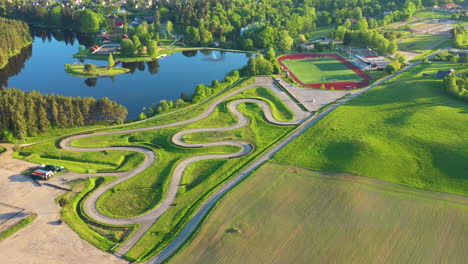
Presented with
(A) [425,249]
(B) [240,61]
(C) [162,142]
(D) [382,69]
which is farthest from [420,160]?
(B) [240,61]

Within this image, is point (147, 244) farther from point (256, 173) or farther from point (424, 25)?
point (424, 25)

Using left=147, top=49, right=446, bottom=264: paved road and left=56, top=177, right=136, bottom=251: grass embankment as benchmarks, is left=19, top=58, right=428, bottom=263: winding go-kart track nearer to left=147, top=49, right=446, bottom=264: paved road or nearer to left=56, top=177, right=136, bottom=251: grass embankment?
left=147, top=49, right=446, bottom=264: paved road

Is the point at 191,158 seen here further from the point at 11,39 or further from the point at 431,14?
the point at 431,14

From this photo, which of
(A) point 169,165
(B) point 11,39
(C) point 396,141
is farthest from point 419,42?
(B) point 11,39

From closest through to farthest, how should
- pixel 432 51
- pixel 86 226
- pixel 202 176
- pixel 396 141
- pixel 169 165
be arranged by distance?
pixel 86 226, pixel 202 176, pixel 169 165, pixel 396 141, pixel 432 51

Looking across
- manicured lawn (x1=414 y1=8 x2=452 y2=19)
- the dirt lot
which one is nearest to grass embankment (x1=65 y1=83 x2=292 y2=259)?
the dirt lot

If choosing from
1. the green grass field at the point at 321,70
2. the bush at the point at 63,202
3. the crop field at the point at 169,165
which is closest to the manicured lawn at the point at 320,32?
the green grass field at the point at 321,70

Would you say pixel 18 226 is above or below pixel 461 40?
below
